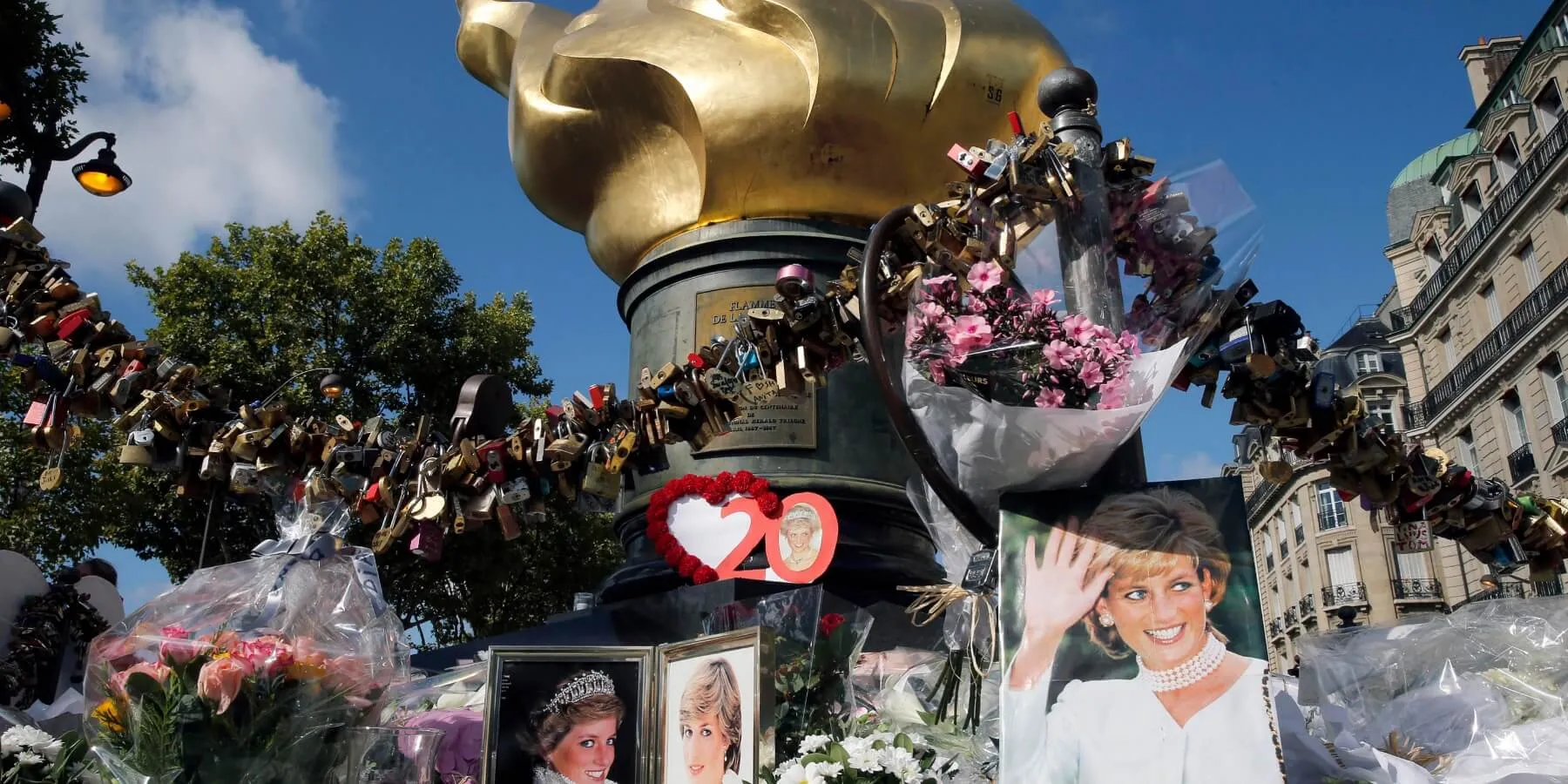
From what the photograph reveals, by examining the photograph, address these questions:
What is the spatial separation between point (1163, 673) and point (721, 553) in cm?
364

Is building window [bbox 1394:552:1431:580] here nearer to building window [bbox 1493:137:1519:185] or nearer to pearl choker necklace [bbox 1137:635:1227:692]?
building window [bbox 1493:137:1519:185]

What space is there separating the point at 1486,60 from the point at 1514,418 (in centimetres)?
1167

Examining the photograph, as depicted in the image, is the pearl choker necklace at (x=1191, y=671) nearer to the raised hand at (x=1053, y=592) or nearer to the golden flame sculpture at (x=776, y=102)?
the raised hand at (x=1053, y=592)

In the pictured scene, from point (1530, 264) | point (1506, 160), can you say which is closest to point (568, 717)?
point (1530, 264)

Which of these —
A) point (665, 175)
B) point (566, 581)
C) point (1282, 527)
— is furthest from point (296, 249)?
point (1282, 527)

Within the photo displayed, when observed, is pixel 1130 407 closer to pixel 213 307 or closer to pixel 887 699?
pixel 887 699

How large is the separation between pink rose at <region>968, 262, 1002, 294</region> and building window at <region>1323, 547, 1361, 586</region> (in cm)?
3815

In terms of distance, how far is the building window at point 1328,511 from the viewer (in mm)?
37938

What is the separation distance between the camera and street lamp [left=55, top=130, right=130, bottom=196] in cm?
728

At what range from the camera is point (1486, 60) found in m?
30.8

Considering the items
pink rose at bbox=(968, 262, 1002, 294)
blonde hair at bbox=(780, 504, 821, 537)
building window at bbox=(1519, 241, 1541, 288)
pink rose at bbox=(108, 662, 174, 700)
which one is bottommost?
pink rose at bbox=(108, 662, 174, 700)

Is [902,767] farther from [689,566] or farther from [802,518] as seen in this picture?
[689,566]

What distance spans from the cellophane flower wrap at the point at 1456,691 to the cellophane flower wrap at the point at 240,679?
2526 mm

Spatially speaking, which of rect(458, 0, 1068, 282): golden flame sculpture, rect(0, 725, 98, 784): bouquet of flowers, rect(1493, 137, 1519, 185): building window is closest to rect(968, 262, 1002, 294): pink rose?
rect(0, 725, 98, 784): bouquet of flowers
